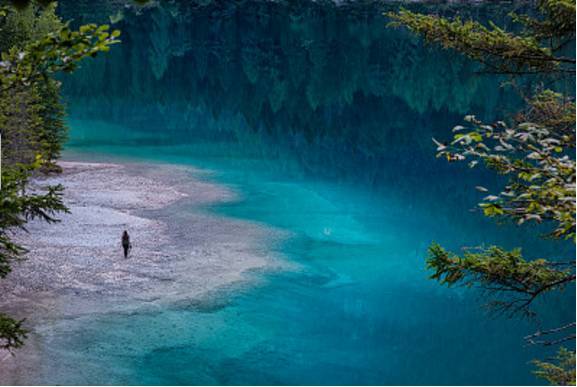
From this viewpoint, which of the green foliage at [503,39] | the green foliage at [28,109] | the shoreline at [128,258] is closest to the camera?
the green foliage at [28,109]

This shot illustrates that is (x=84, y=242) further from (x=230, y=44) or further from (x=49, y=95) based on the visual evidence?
(x=230, y=44)

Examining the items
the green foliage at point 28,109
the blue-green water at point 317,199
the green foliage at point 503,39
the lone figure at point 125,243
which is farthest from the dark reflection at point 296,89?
the green foliage at point 503,39

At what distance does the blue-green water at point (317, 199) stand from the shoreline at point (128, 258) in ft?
3.24

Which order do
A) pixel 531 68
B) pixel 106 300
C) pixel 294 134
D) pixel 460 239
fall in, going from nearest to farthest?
pixel 531 68 < pixel 106 300 < pixel 460 239 < pixel 294 134

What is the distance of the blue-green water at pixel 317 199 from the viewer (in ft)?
73.2

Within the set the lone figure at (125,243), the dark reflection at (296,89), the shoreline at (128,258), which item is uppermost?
A: the dark reflection at (296,89)

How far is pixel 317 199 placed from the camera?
41844 millimetres

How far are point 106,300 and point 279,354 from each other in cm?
639

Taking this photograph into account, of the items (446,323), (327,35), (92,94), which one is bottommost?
(446,323)

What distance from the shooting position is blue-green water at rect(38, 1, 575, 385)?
73.2 feet

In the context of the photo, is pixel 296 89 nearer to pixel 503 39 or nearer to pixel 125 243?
pixel 125 243

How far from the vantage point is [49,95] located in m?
42.7

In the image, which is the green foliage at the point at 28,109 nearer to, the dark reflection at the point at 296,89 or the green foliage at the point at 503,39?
the green foliage at the point at 503,39

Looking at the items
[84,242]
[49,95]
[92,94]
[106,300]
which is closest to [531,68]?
[106,300]
